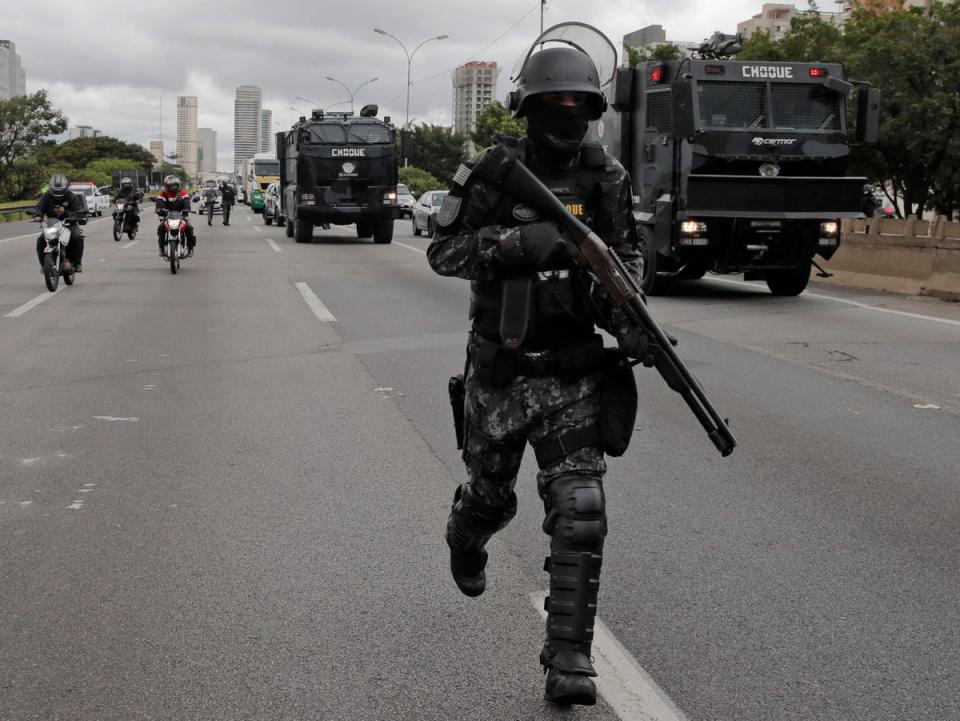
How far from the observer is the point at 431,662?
12.3ft

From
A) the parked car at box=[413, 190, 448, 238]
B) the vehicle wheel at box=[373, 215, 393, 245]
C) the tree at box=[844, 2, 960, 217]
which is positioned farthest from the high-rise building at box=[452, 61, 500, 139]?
the tree at box=[844, 2, 960, 217]

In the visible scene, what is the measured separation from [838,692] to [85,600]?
101 inches

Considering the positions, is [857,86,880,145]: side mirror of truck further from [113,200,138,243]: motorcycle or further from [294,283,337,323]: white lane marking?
[113,200,138,243]: motorcycle

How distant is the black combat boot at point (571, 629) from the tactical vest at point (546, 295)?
0.64 m

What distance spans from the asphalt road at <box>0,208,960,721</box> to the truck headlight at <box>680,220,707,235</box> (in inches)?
176

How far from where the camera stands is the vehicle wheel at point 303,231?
3073 centimetres

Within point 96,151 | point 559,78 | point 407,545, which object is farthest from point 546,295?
point 96,151

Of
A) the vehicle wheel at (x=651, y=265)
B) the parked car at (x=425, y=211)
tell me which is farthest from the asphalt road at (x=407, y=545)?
the parked car at (x=425, y=211)

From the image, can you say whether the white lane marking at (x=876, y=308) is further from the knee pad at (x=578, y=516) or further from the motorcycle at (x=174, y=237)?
the knee pad at (x=578, y=516)

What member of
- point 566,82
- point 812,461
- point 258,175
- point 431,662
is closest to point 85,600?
point 431,662

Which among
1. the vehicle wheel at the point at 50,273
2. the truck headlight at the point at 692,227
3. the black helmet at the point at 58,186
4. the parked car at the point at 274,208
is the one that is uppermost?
the parked car at the point at 274,208

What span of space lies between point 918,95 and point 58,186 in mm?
18074

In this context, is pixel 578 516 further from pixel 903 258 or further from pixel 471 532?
pixel 903 258

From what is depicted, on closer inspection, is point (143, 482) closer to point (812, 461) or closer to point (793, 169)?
point (812, 461)
